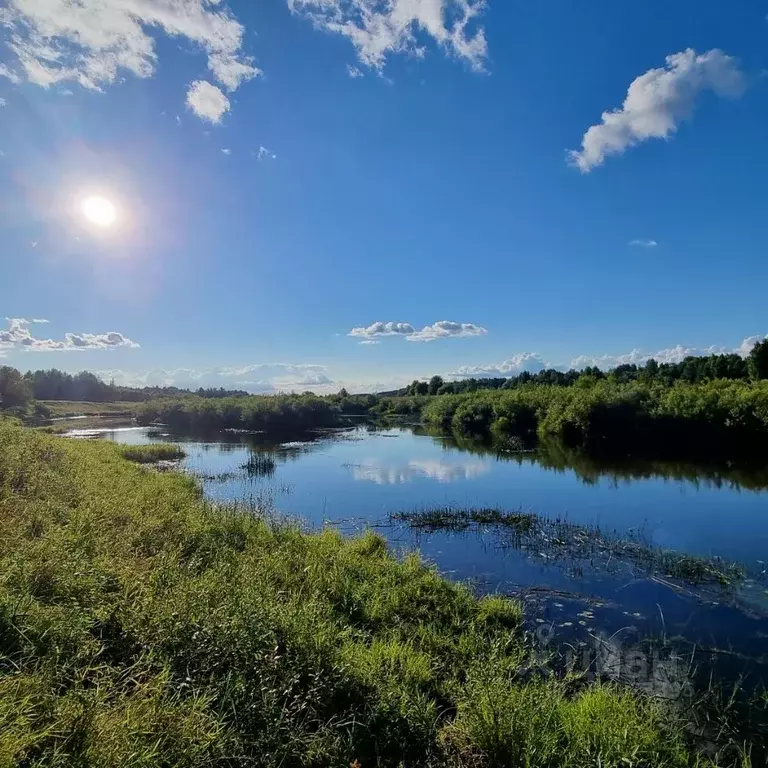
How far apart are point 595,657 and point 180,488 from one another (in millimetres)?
14236

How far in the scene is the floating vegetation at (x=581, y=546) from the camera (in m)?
10.9

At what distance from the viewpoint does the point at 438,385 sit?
12725cm

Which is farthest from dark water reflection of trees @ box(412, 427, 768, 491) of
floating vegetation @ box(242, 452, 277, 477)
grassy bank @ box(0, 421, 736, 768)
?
grassy bank @ box(0, 421, 736, 768)

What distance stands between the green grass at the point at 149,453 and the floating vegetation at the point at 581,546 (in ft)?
68.6

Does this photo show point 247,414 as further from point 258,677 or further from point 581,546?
point 258,677

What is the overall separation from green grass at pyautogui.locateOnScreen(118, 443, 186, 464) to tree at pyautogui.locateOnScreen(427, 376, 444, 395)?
9480 cm

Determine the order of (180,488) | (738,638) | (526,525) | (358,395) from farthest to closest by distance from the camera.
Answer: (358,395)
(180,488)
(526,525)
(738,638)

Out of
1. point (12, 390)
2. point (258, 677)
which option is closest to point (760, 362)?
point (258, 677)

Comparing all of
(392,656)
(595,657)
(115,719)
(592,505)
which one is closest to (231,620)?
(115,719)

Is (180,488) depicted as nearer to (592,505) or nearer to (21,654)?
(21,654)

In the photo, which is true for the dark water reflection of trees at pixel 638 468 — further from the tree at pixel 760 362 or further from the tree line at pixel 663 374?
the tree at pixel 760 362

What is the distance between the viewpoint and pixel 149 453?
31938 millimetres

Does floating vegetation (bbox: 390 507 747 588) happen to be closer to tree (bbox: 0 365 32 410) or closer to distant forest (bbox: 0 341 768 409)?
distant forest (bbox: 0 341 768 409)

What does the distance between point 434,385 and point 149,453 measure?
99762 mm
